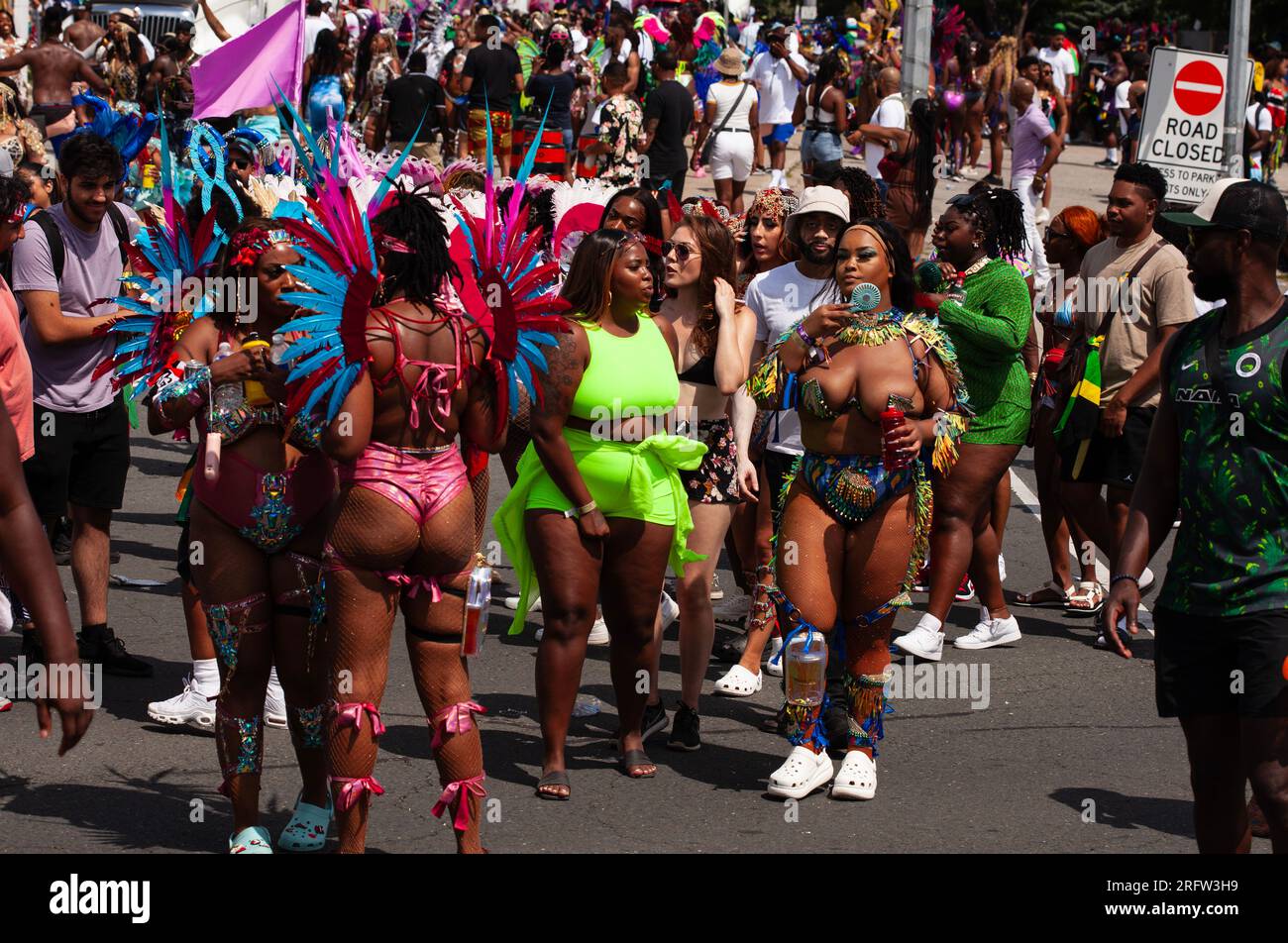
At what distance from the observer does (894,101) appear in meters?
17.2

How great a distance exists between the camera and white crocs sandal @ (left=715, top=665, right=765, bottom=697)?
24.2 feet

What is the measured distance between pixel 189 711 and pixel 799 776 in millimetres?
2378

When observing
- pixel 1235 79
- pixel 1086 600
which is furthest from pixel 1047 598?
pixel 1235 79

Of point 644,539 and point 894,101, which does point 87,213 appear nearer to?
point 644,539

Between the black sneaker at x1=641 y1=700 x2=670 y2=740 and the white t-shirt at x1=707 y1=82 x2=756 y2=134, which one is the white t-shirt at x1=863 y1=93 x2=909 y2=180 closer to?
the white t-shirt at x1=707 y1=82 x2=756 y2=134

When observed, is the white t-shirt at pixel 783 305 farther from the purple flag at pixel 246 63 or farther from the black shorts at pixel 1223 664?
the purple flag at pixel 246 63

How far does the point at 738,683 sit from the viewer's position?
291 inches

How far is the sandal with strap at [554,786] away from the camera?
236 inches

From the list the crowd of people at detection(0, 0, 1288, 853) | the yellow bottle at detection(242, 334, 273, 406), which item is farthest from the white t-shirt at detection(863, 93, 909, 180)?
the yellow bottle at detection(242, 334, 273, 406)

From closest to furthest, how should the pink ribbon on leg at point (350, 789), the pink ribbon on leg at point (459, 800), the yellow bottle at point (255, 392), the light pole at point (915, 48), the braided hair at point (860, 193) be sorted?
the pink ribbon on leg at point (350, 789) < the pink ribbon on leg at point (459, 800) < the yellow bottle at point (255, 392) < the braided hair at point (860, 193) < the light pole at point (915, 48)

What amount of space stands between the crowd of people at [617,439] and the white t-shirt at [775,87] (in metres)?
12.6

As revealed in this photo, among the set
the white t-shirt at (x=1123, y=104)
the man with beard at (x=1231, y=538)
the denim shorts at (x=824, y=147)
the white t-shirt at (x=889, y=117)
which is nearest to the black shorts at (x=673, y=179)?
the denim shorts at (x=824, y=147)

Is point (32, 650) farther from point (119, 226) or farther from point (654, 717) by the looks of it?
point (654, 717)
